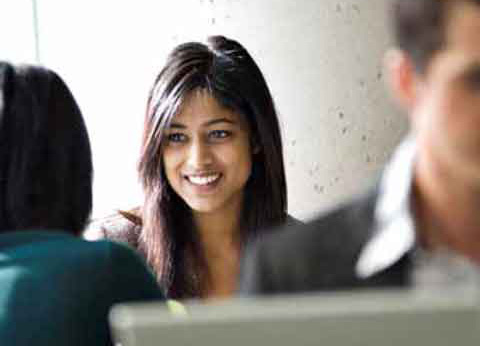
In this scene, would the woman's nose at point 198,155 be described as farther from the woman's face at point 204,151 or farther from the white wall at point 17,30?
the white wall at point 17,30

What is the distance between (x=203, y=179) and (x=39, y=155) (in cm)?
70

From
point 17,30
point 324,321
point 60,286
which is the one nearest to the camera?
point 324,321

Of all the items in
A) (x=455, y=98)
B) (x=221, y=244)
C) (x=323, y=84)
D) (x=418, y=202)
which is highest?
(x=455, y=98)

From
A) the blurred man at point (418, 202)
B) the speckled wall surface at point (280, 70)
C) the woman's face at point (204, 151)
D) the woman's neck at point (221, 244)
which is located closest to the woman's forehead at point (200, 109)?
the woman's face at point (204, 151)

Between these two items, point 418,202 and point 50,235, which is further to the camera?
point 50,235

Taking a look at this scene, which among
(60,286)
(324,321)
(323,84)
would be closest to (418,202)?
(324,321)

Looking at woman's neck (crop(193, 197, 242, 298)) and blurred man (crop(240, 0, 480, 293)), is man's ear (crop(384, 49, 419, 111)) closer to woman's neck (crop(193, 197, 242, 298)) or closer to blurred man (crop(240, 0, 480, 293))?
blurred man (crop(240, 0, 480, 293))

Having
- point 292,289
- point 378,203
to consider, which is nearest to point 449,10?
point 378,203

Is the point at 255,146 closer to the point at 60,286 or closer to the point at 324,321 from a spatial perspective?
the point at 60,286

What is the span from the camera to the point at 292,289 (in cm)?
91

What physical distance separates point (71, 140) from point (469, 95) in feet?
2.66

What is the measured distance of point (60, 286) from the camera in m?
1.36

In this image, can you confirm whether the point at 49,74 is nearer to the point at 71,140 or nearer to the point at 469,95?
the point at 71,140

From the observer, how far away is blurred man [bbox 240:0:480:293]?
0.82 m
